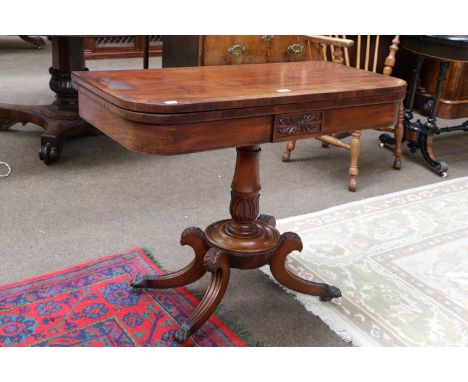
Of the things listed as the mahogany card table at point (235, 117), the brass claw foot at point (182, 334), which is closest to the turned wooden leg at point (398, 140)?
the mahogany card table at point (235, 117)

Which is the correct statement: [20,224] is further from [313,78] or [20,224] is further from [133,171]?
[313,78]

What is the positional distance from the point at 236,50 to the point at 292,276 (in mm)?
2145

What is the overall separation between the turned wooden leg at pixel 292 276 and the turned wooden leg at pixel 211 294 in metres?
0.22

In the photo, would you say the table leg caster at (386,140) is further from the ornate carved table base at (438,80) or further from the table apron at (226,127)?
the table apron at (226,127)

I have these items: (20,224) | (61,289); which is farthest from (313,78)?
(20,224)

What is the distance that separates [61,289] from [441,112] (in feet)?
10.9

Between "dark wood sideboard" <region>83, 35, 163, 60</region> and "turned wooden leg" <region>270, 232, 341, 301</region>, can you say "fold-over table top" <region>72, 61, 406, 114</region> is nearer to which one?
"turned wooden leg" <region>270, 232, 341, 301</region>

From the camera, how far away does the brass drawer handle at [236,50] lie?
3.86m

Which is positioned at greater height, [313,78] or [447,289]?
[313,78]

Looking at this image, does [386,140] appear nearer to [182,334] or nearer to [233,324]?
[233,324]

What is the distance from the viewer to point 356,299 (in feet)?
7.37

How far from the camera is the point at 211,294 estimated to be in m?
1.96

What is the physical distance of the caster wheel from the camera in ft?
10.9

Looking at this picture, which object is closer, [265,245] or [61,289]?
[265,245]
